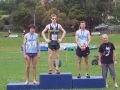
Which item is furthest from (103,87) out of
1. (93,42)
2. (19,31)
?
(19,31)

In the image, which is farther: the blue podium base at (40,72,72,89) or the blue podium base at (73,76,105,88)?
the blue podium base at (73,76,105,88)

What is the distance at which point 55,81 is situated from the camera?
1446 cm

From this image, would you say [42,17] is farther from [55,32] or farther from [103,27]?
[55,32]

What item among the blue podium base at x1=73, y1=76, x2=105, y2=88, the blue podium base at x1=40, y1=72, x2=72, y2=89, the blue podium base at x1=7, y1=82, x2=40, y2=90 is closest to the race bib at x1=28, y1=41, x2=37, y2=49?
the blue podium base at x1=40, y1=72, x2=72, y2=89

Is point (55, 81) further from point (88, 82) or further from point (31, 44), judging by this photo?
point (31, 44)

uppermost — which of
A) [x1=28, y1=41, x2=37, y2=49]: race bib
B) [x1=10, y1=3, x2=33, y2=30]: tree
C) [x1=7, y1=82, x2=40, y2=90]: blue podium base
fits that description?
[x1=10, y1=3, x2=33, y2=30]: tree

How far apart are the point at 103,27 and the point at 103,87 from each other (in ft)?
242

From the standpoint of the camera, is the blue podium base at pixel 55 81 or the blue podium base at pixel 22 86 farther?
the blue podium base at pixel 55 81

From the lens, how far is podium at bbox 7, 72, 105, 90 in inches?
558

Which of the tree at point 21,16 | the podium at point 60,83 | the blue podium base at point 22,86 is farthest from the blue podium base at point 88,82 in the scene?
the tree at point 21,16

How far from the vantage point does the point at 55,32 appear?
14.6 metres

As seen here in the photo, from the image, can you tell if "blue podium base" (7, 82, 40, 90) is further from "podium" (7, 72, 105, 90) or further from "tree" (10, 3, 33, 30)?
"tree" (10, 3, 33, 30)

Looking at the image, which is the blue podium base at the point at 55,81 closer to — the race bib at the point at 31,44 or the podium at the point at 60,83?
the podium at the point at 60,83

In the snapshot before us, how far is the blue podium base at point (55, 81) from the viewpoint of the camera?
563 inches
